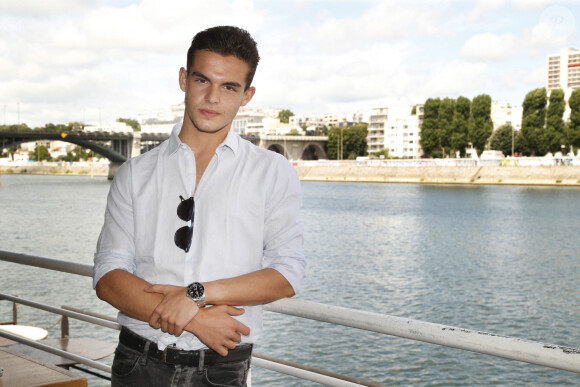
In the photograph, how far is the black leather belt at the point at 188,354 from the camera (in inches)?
57.3

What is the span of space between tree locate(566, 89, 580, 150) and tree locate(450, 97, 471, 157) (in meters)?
10.0

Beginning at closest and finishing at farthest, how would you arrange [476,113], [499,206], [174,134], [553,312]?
1. [174,134]
2. [553,312]
3. [499,206]
4. [476,113]

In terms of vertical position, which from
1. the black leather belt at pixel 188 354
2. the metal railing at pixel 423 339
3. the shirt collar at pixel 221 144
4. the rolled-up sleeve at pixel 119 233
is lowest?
the black leather belt at pixel 188 354

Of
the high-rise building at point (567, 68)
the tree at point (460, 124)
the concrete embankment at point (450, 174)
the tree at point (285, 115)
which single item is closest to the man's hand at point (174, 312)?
the concrete embankment at point (450, 174)

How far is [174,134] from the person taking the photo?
1.62 meters

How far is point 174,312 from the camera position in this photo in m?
1.40

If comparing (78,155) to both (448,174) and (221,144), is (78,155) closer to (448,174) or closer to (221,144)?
(448,174)

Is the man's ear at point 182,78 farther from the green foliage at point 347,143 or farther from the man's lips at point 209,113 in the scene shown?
the green foliage at point 347,143

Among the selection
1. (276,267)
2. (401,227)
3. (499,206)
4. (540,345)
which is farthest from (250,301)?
(499,206)

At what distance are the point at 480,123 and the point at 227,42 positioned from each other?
6434cm

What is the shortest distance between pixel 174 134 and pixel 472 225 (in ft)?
95.7

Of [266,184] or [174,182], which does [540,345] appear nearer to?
[266,184]

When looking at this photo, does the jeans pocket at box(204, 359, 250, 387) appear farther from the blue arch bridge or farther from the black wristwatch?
the blue arch bridge

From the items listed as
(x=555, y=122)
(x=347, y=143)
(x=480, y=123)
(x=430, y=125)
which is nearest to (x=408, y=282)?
(x=555, y=122)
